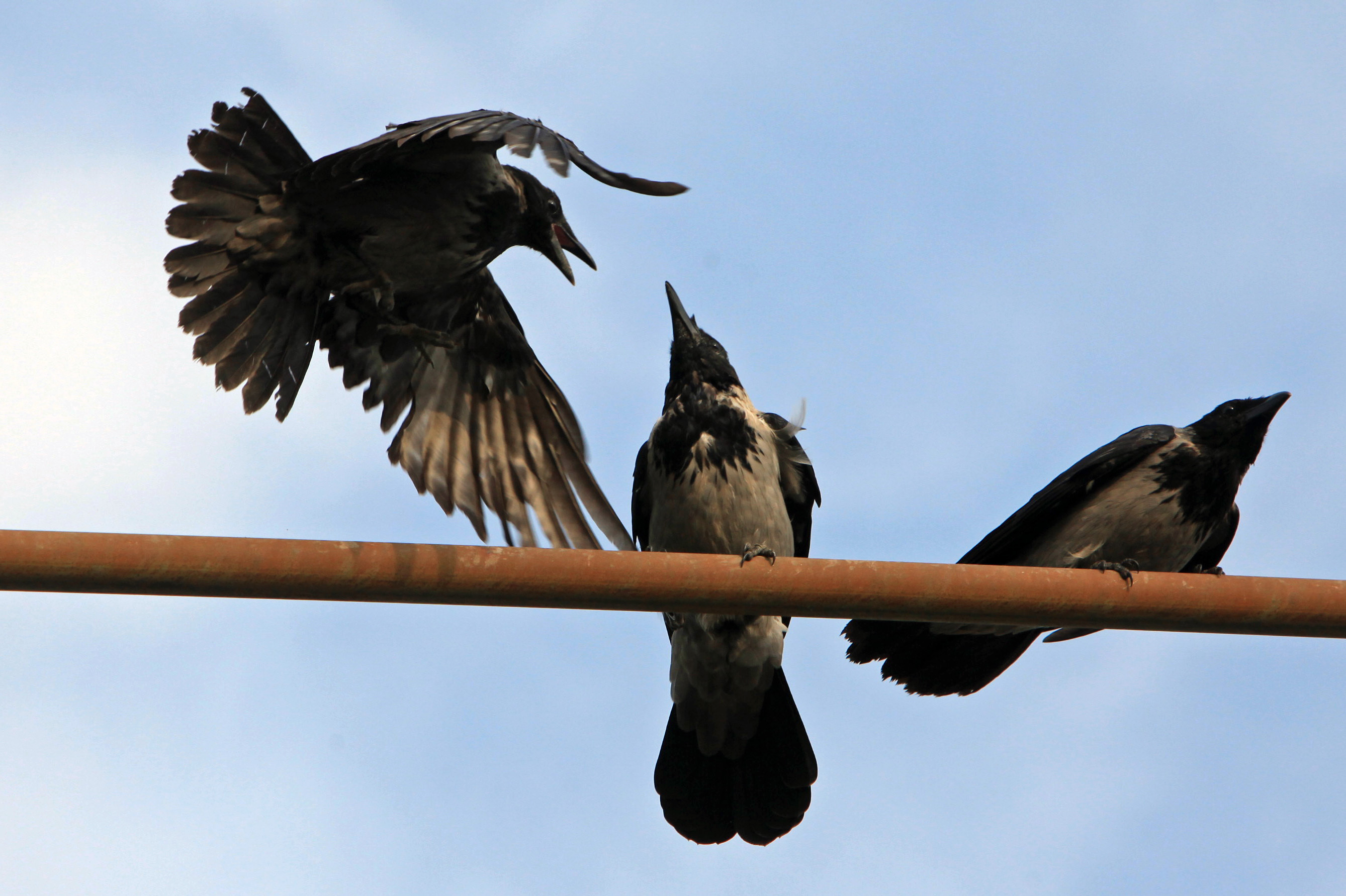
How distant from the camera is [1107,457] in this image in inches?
208

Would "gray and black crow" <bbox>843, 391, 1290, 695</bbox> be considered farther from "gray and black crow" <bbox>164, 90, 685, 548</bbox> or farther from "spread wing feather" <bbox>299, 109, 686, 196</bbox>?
"spread wing feather" <bbox>299, 109, 686, 196</bbox>

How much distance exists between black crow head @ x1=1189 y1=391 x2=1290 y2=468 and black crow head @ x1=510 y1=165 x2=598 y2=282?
2595 millimetres

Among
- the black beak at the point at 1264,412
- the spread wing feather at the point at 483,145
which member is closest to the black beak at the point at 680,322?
the spread wing feather at the point at 483,145

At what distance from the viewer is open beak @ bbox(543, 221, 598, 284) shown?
5430 millimetres

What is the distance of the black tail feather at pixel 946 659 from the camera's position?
16.9ft

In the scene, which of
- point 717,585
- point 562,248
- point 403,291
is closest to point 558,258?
point 562,248

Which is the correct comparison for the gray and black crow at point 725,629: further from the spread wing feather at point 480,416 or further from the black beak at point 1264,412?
the black beak at point 1264,412

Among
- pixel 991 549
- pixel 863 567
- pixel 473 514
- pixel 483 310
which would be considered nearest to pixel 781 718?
pixel 991 549

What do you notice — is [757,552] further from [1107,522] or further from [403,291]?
[403,291]

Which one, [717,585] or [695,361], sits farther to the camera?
[695,361]

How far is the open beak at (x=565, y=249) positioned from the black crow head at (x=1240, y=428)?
2.54 m

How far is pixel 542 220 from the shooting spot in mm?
5402

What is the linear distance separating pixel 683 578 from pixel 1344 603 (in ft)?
4.78

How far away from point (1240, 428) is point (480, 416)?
10.3 feet
